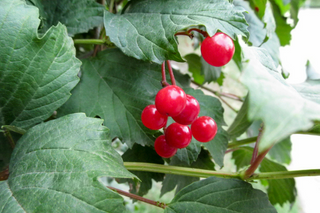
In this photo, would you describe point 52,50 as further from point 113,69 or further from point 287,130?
point 287,130

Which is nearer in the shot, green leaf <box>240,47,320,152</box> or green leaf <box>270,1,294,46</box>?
green leaf <box>240,47,320,152</box>

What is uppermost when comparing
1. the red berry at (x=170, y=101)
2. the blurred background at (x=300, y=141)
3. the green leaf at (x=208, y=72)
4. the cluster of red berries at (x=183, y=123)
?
the red berry at (x=170, y=101)

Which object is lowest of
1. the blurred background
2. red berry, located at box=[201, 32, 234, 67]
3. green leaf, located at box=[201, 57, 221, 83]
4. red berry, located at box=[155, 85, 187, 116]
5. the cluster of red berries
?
the blurred background

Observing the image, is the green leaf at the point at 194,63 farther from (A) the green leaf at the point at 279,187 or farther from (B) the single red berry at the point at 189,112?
(B) the single red berry at the point at 189,112

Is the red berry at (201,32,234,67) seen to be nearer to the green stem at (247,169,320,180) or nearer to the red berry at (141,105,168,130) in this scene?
the red berry at (141,105,168,130)

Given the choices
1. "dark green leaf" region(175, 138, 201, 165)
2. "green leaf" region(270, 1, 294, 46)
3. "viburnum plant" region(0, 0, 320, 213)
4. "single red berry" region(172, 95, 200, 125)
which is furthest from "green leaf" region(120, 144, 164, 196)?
"green leaf" region(270, 1, 294, 46)

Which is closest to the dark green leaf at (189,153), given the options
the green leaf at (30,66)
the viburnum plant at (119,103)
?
the viburnum plant at (119,103)
